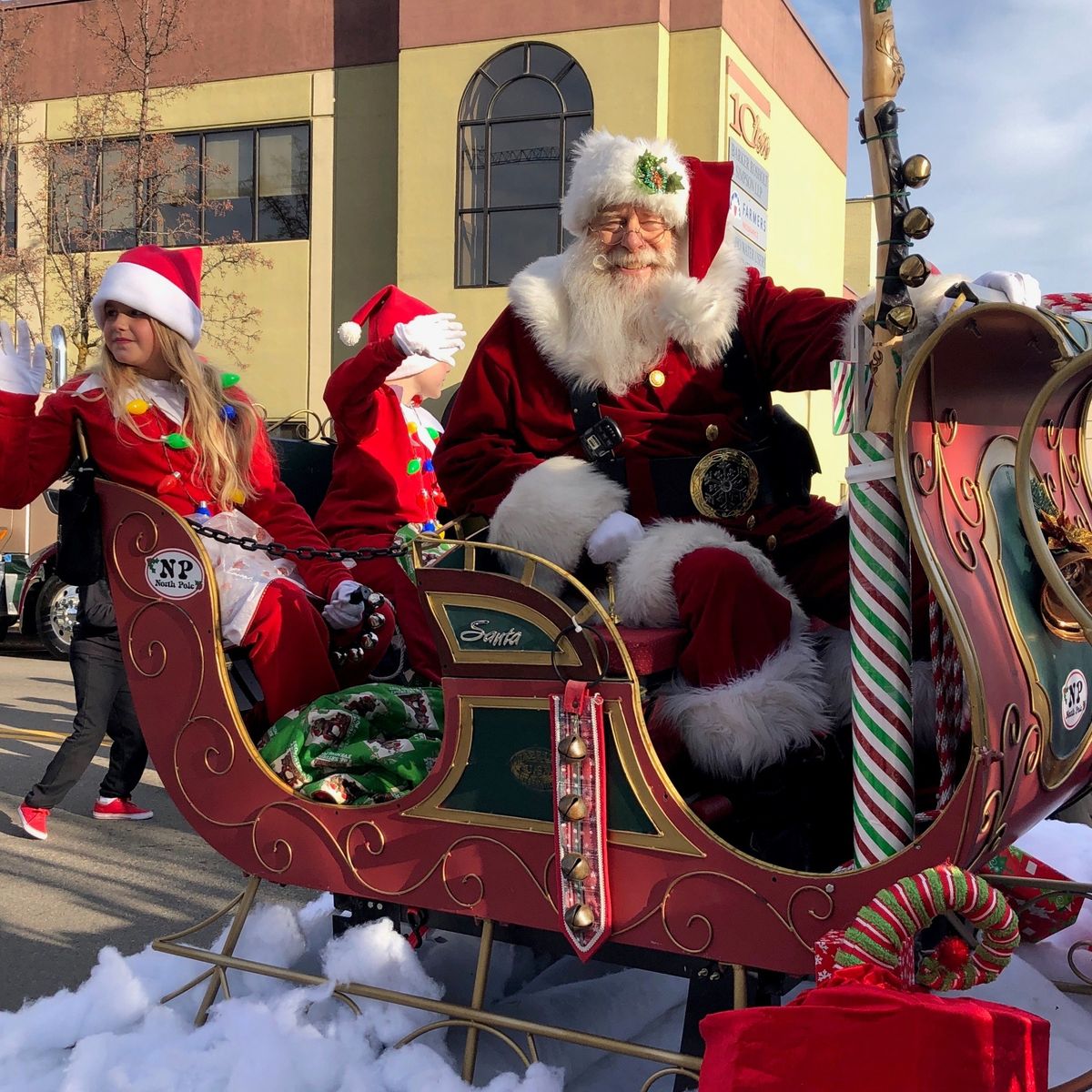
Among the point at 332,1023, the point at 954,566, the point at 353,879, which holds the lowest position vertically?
the point at 332,1023

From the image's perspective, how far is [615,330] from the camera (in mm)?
2732

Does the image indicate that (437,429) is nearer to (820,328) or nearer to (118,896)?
(118,896)

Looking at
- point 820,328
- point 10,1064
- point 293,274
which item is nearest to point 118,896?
point 10,1064

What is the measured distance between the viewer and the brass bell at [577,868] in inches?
82.0

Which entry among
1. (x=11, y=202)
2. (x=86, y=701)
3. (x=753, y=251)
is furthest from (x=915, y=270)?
(x=11, y=202)

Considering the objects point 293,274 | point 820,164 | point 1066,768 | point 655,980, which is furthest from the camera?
point 820,164

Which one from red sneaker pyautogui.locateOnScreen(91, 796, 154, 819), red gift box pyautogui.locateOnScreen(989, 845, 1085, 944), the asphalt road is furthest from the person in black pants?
red gift box pyautogui.locateOnScreen(989, 845, 1085, 944)

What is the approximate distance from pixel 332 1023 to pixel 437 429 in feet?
9.47

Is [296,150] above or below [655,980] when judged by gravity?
above

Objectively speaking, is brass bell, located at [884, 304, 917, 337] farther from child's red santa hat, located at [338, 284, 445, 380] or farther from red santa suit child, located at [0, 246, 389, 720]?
child's red santa hat, located at [338, 284, 445, 380]

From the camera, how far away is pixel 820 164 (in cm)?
1502

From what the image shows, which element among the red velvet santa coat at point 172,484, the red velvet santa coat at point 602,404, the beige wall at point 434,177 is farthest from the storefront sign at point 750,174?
the red velvet santa coat at point 172,484

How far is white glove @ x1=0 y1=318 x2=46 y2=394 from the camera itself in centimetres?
273

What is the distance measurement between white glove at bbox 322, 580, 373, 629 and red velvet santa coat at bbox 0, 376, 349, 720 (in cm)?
5
